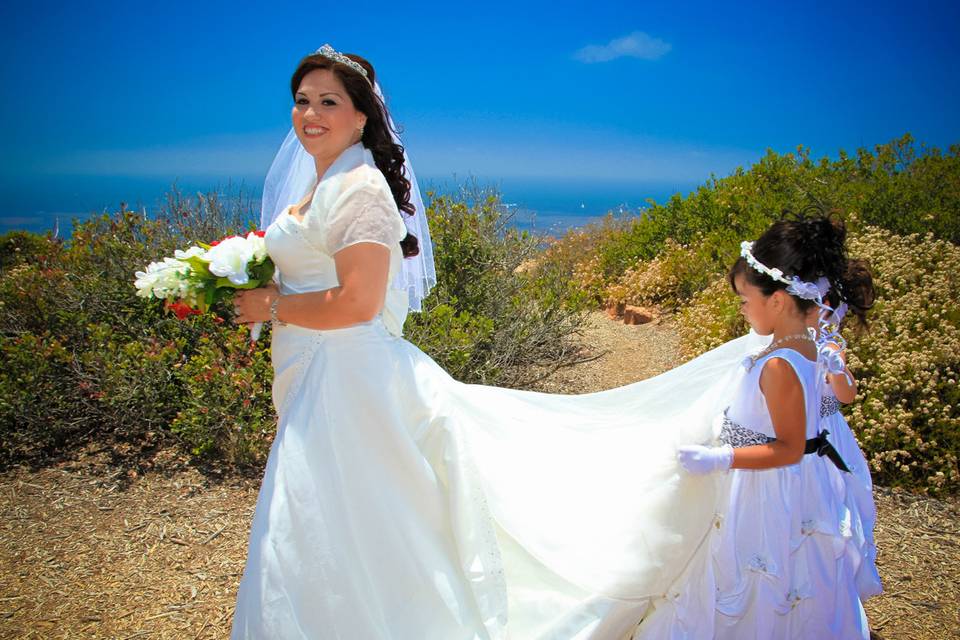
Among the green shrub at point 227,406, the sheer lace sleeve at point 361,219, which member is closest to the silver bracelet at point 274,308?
the sheer lace sleeve at point 361,219

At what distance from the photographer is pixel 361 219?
2.01 metres

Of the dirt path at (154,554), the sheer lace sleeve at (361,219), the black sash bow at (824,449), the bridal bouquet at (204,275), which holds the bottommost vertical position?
the dirt path at (154,554)

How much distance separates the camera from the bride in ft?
6.56

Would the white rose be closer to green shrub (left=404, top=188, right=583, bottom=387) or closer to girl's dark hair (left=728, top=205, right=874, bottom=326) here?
girl's dark hair (left=728, top=205, right=874, bottom=326)

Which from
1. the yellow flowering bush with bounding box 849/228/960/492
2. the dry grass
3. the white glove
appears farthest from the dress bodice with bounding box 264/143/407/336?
the yellow flowering bush with bounding box 849/228/960/492

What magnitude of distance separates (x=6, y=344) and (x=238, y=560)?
255 centimetres

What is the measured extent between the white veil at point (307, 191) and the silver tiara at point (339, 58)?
0.13 meters

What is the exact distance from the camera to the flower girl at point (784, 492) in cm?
216

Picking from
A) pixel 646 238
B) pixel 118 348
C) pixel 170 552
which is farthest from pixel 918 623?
pixel 646 238

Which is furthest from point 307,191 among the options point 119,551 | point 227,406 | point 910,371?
point 910,371

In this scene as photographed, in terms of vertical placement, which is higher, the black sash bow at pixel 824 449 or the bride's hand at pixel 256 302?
the bride's hand at pixel 256 302

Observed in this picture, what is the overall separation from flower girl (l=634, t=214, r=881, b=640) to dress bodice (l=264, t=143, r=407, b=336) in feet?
4.20

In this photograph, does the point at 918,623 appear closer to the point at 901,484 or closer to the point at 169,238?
the point at 901,484

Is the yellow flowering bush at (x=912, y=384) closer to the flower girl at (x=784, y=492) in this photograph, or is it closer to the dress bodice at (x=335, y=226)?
the flower girl at (x=784, y=492)
